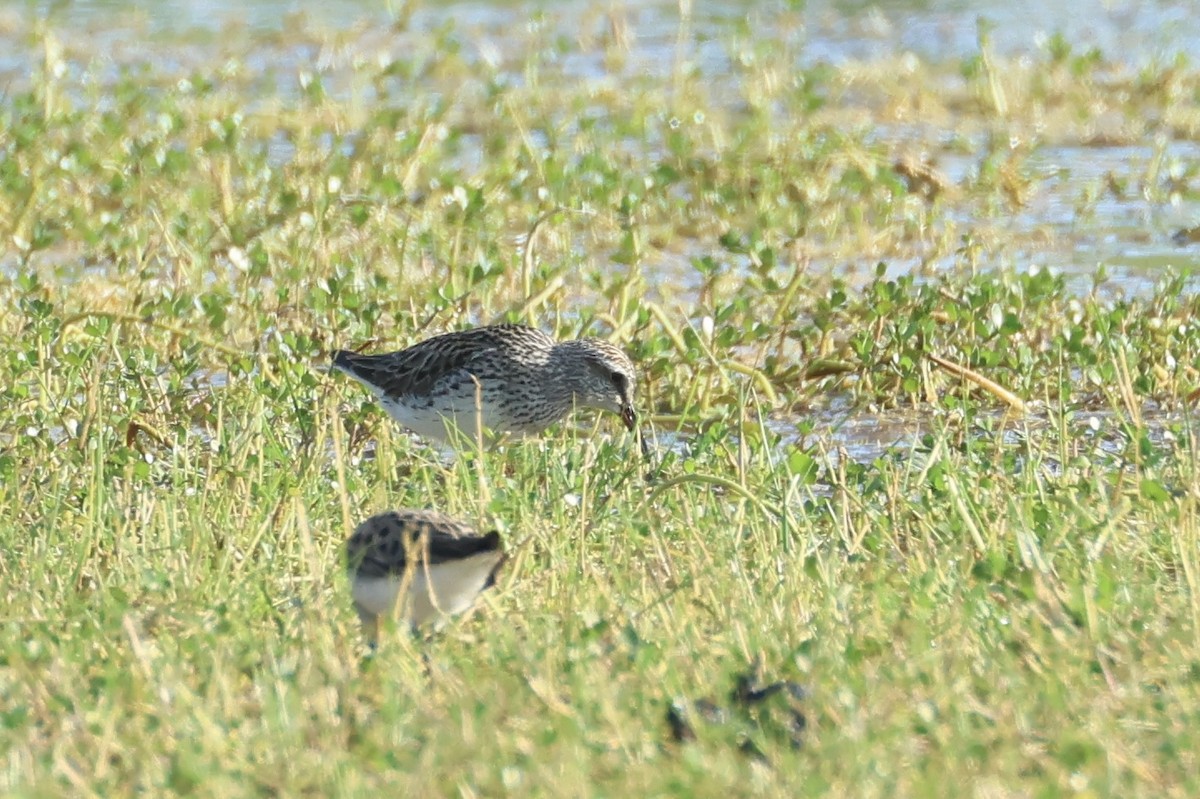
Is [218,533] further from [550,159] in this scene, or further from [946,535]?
[550,159]

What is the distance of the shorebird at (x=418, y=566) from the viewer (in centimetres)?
471

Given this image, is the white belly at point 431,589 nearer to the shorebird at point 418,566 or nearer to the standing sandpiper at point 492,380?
the shorebird at point 418,566

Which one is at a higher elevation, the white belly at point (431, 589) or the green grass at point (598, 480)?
the white belly at point (431, 589)

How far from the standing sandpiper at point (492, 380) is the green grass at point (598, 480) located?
0.16 meters

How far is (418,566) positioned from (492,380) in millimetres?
2499

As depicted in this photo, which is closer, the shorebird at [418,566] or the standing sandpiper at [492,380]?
the shorebird at [418,566]

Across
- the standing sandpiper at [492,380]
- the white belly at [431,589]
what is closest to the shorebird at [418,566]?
the white belly at [431,589]

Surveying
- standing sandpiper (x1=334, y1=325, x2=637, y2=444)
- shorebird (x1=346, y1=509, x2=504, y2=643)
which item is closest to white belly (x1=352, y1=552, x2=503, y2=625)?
shorebird (x1=346, y1=509, x2=504, y2=643)

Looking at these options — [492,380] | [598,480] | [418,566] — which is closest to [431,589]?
[418,566]

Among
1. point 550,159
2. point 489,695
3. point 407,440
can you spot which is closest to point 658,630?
point 489,695

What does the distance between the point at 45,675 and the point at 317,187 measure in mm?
5448

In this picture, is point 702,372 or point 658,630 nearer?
point 658,630

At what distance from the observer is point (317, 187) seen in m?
9.91

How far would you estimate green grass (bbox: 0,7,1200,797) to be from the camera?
4191mm
